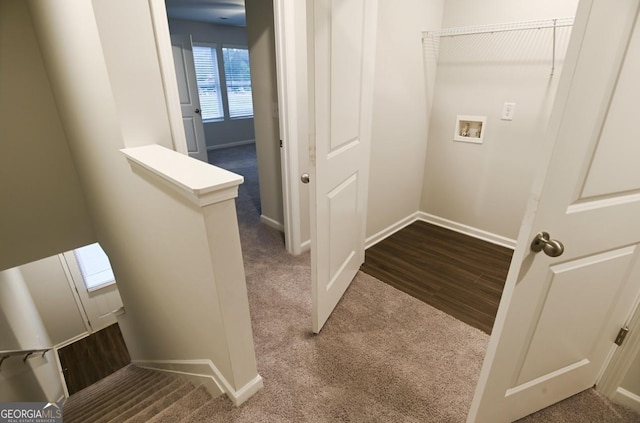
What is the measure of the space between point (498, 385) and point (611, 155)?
35.1 inches

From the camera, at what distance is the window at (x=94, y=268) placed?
13.7 ft

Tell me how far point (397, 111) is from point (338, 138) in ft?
3.74

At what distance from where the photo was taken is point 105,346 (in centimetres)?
404

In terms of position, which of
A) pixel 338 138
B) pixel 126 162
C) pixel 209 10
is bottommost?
pixel 126 162

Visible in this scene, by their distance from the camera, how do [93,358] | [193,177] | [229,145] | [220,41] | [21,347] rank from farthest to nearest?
1. [229,145]
2. [220,41]
3. [93,358]
4. [21,347]
5. [193,177]

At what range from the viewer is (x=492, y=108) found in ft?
8.40

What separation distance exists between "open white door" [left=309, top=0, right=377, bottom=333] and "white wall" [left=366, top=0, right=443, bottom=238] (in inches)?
17.4

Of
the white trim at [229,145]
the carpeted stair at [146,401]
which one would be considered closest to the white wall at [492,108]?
the carpeted stair at [146,401]

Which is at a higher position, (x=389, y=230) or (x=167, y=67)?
(x=167, y=67)

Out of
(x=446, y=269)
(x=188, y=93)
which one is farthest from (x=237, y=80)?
(x=446, y=269)

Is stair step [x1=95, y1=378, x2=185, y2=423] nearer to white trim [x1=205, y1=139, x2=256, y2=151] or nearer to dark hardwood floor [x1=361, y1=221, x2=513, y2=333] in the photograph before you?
dark hardwood floor [x1=361, y1=221, x2=513, y2=333]

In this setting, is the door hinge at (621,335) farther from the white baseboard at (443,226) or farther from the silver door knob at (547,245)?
the white baseboard at (443,226)

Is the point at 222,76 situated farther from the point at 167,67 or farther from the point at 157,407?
the point at 157,407

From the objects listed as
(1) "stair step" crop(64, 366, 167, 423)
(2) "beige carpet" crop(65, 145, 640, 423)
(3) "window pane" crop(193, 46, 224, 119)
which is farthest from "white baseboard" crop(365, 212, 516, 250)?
(3) "window pane" crop(193, 46, 224, 119)
